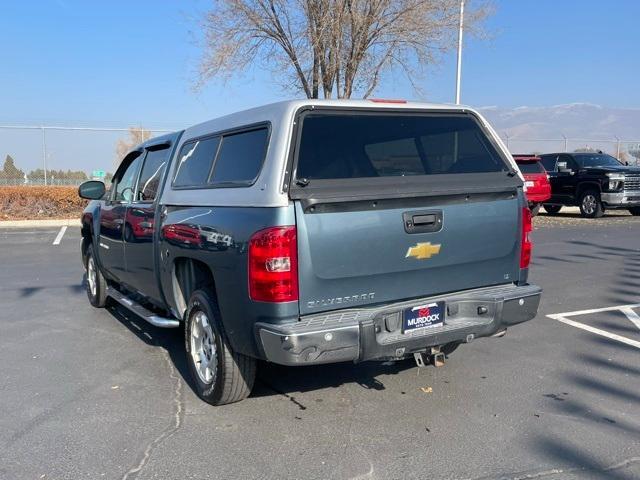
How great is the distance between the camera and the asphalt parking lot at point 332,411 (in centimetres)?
328

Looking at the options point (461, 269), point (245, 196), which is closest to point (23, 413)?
point (245, 196)

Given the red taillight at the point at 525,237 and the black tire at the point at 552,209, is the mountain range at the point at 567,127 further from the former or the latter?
the red taillight at the point at 525,237

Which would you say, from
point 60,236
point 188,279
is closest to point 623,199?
point 60,236

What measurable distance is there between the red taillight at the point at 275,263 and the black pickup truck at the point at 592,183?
16.1 m

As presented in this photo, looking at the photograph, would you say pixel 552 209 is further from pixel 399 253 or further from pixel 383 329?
pixel 383 329

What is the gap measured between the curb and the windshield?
49.5ft

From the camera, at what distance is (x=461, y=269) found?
156 inches

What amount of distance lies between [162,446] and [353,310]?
1.39 meters

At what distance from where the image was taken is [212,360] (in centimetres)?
411

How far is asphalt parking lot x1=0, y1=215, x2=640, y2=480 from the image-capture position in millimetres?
3281

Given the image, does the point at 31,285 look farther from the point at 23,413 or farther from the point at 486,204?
the point at 486,204

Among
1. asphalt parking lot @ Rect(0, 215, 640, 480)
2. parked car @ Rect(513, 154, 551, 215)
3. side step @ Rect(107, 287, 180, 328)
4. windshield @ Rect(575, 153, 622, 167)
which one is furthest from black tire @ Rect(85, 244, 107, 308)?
windshield @ Rect(575, 153, 622, 167)

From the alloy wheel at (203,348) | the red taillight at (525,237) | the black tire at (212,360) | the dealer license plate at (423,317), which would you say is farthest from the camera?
the red taillight at (525,237)

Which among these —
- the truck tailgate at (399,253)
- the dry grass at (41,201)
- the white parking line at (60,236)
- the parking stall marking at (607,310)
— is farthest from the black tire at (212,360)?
the dry grass at (41,201)
